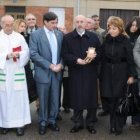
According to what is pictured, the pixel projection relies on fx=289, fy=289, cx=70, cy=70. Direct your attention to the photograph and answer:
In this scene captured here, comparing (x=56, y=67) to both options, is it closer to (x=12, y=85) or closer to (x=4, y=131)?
(x=12, y=85)

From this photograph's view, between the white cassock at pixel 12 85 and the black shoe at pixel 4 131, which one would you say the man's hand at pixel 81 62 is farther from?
the black shoe at pixel 4 131

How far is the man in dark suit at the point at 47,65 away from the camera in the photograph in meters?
4.71

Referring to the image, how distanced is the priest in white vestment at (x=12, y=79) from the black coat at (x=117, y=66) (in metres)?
1.33

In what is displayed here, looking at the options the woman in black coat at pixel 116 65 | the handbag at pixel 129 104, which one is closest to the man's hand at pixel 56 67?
the woman in black coat at pixel 116 65

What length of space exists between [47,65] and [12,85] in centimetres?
66

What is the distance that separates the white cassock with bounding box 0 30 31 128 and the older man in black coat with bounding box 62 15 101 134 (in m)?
0.73

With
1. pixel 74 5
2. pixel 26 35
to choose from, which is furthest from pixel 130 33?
pixel 74 5

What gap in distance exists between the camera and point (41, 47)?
475 centimetres

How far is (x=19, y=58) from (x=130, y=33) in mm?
2018

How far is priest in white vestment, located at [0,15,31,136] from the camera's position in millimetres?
4586

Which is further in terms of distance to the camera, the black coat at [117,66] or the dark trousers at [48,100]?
the dark trousers at [48,100]

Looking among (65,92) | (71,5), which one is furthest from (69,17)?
(65,92)

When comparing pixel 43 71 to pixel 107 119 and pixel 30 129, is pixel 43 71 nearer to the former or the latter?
pixel 30 129

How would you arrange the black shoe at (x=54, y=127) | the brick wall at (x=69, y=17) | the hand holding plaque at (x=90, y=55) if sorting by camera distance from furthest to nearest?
the brick wall at (x=69, y=17)
the black shoe at (x=54, y=127)
the hand holding plaque at (x=90, y=55)
